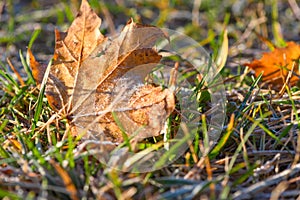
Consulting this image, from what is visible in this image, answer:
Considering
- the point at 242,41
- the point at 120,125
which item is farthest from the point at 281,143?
the point at 242,41

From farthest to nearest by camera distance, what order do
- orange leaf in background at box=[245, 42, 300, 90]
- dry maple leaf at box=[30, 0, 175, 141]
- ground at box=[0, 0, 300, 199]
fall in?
orange leaf in background at box=[245, 42, 300, 90] → dry maple leaf at box=[30, 0, 175, 141] → ground at box=[0, 0, 300, 199]

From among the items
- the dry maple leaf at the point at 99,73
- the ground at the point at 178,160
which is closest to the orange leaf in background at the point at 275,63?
the ground at the point at 178,160

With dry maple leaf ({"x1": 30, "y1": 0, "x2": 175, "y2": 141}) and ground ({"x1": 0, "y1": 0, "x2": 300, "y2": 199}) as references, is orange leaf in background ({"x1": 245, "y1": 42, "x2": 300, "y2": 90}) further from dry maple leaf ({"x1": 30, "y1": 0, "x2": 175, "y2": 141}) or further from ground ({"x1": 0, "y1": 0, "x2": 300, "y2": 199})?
dry maple leaf ({"x1": 30, "y1": 0, "x2": 175, "y2": 141})

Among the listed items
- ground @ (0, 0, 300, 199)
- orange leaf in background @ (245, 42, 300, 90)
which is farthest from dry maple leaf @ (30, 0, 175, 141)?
orange leaf in background @ (245, 42, 300, 90)

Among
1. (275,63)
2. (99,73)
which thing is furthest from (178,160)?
(275,63)

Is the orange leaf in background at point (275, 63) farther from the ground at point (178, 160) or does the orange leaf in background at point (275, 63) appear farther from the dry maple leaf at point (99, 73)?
the dry maple leaf at point (99, 73)

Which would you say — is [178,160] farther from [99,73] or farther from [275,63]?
[275,63]

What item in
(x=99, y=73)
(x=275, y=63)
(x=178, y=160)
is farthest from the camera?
(x=275, y=63)

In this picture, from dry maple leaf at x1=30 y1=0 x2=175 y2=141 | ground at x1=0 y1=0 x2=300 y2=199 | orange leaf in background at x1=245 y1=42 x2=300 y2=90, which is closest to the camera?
ground at x1=0 y1=0 x2=300 y2=199

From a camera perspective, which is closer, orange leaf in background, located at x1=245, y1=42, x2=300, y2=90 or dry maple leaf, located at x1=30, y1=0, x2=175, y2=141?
dry maple leaf, located at x1=30, y1=0, x2=175, y2=141

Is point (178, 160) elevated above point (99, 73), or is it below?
below
